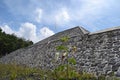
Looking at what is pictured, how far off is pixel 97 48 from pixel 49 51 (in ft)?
21.1

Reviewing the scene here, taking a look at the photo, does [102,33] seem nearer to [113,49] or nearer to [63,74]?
[113,49]

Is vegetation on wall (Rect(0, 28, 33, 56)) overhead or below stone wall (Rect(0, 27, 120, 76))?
overhead

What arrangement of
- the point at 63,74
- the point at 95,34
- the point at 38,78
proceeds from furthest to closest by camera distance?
the point at 95,34
the point at 38,78
the point at 63,74

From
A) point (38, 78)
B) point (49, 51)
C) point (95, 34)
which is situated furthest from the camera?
point (49, 51)

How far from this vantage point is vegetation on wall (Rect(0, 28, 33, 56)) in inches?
1815

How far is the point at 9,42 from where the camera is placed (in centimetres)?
4753

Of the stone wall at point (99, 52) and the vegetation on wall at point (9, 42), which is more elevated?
the vegetation on wall at point (9, 42)

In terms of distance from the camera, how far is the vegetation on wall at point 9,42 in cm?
4609

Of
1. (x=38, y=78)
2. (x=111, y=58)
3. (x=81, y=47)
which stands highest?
(x=81, y=47)

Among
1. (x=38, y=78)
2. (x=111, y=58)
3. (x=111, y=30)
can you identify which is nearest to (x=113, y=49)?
(x=111, y=58)

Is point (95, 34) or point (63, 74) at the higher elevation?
point (95, 34)

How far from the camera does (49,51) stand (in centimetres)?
1711

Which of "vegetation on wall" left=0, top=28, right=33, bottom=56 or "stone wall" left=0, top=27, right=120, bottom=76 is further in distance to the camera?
"vegetation on wall" left=0, top=28, right=33, bottom=56

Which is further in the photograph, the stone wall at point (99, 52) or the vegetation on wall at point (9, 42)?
the vegetation on wall at point (9, 42)
